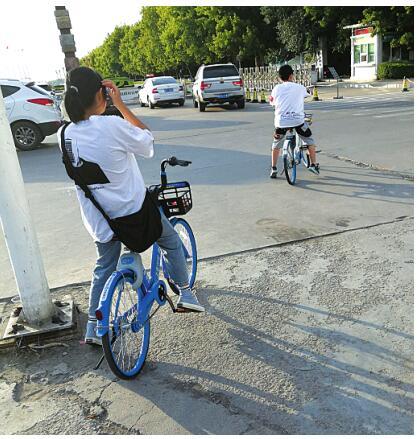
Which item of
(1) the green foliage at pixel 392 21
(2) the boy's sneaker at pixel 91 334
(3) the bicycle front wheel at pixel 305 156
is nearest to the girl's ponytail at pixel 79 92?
(2) the boy's sneaker at pixel 91 334

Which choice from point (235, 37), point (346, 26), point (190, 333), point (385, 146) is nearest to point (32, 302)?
point (190, 333)

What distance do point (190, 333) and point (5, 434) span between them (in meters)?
1.33

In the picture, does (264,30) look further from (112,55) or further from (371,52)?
(112,55)

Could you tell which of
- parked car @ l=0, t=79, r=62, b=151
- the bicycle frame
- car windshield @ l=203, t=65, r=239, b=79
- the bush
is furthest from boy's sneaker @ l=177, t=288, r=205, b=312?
the bush

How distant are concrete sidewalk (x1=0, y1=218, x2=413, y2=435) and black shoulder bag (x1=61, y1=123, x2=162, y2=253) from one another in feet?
2.69

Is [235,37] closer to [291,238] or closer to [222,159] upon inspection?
[222,159]

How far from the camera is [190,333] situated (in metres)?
3.34

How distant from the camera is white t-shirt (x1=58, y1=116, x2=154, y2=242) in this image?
262cm

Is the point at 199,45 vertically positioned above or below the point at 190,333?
above

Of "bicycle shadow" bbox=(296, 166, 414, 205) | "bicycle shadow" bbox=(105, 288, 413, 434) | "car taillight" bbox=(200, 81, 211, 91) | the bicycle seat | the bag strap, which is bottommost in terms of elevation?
"bicycle shadow" bbox=(105, 288, 413, 434)

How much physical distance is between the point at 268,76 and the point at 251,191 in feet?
73.5

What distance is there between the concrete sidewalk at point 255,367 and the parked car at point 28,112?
28.4ft

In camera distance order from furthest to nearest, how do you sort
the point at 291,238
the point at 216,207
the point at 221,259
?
the point at 216,207, the point at 291,238, the point at 221,259

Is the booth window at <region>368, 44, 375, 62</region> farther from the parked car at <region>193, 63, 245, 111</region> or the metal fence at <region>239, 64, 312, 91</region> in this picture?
the parked car at <region>193, 63, 245, 111</region>
